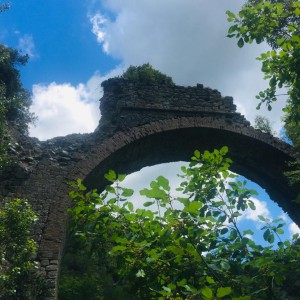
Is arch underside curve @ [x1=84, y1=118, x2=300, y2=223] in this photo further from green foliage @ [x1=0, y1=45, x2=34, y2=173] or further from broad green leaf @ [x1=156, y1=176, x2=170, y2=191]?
broad green leaf @ [x1=156, y1=176, x2=170, y2=191]

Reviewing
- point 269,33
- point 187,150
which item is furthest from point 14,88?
point 269,33

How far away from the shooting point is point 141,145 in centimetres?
789

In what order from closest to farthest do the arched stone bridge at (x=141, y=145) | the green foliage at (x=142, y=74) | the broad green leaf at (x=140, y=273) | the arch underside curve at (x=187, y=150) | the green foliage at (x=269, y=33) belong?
the broad green leaf at (x=140, y=273), the green foliage at (x=269, y=33), the arched stone bridge at (x=141, y=145), the arch underside curve at (x=187, y=150), the green foliage at (x=142, y=74)

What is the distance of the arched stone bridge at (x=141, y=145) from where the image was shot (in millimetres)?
6629

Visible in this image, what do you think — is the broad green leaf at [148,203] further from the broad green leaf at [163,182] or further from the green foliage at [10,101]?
the green foliage at [10,101]

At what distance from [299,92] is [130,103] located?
15.7ft

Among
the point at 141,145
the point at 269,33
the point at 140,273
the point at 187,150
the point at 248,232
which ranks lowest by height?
the point at 140,273

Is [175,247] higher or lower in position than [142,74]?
lower

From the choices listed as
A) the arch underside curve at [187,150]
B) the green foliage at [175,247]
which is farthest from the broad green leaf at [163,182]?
the arch underside curve at [187,150]

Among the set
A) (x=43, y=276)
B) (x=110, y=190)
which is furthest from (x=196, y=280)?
(x=43, y=276)

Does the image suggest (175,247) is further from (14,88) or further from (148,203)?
(14,88)

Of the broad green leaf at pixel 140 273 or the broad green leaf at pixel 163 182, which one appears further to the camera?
the broad green leaf at pixel 163 182

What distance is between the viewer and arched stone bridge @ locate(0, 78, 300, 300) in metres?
6.63

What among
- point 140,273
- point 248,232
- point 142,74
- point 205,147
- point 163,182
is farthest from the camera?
point 142,74
